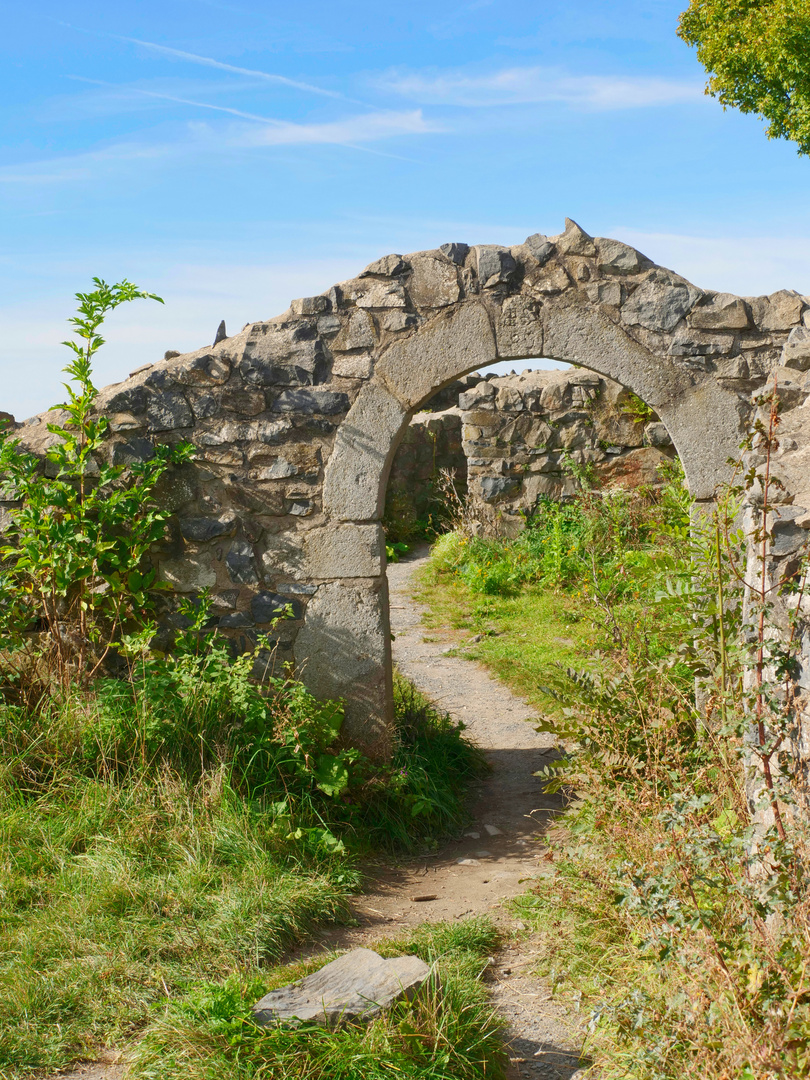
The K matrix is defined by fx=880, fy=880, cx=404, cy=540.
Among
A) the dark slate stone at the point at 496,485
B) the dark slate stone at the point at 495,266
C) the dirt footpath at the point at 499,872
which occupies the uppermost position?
the dark slate stone at the point at 495,266

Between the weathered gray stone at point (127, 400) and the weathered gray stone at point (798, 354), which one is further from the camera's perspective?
the weathered gray stone at point (127, 400)

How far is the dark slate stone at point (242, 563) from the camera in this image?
434 centimetres

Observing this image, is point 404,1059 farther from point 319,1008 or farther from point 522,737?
point 522,737

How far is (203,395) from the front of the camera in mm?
4324

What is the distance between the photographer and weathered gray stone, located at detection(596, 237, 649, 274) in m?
4.08

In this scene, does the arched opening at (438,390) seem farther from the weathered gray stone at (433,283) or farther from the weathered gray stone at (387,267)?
the weathered gray stone at (387,267)

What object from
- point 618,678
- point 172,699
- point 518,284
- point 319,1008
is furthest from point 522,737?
point 319,1008

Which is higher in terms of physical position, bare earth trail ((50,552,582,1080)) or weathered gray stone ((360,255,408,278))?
weathered gray stone ((360,255,408,278))

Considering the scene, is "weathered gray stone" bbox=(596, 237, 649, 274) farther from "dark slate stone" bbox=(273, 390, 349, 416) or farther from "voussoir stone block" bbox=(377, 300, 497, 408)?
"dark slate stone" bbox=(273, 390, 349, 416)

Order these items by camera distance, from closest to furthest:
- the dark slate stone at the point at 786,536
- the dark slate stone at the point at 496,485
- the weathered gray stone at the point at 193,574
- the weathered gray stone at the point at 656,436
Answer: the dark slate stone at the point at 786,536 < the weathered gray stone at the point at 193,574 < the weathered gray stone at the point at 656,436 < the dark slate stone at the point at 496,485

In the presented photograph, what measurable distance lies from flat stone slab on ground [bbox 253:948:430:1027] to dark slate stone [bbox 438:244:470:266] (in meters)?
3.02

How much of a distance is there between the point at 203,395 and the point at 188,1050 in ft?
9.51

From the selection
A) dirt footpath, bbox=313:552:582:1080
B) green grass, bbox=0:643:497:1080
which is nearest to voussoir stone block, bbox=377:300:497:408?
green grass, bbox=0:643:497:1080

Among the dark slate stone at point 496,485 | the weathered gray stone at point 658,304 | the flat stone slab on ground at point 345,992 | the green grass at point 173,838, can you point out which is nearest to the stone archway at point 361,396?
the weathered gray stone at point 658,304
